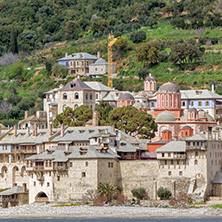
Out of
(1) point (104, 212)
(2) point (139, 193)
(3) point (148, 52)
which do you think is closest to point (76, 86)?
(3) point (148, 52)

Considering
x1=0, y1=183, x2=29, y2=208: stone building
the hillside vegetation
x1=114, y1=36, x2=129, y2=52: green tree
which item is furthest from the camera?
x1=114, y1=36, x2=129, y2=52: green tree

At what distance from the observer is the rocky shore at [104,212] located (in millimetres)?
96500

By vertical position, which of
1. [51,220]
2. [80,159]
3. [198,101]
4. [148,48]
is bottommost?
[51,220]

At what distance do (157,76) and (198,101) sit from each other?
87.4ft

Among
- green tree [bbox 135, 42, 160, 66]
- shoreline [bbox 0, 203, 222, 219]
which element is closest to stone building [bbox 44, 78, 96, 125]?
green tree [bbox 135, 42, 160, 66]

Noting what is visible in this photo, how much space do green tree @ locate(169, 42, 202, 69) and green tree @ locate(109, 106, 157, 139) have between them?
132 ft

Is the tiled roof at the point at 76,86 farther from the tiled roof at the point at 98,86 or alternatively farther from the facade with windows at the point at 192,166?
the facade with windows at the point at 192,166

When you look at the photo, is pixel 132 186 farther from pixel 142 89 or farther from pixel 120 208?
pixel 142 89

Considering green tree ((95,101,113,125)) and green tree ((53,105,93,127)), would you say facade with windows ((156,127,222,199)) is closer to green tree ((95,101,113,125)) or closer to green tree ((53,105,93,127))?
green tree ((95,101,113,125))

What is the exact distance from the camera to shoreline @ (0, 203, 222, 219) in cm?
9619

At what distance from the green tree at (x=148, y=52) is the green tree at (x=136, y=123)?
45.9m

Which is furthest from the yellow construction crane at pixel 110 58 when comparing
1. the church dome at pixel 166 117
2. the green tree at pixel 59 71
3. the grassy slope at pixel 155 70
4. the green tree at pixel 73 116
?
the church dome at pixel 166 117

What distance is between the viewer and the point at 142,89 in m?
164

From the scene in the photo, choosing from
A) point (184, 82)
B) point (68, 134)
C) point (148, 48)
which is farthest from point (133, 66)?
point (68, 134)
